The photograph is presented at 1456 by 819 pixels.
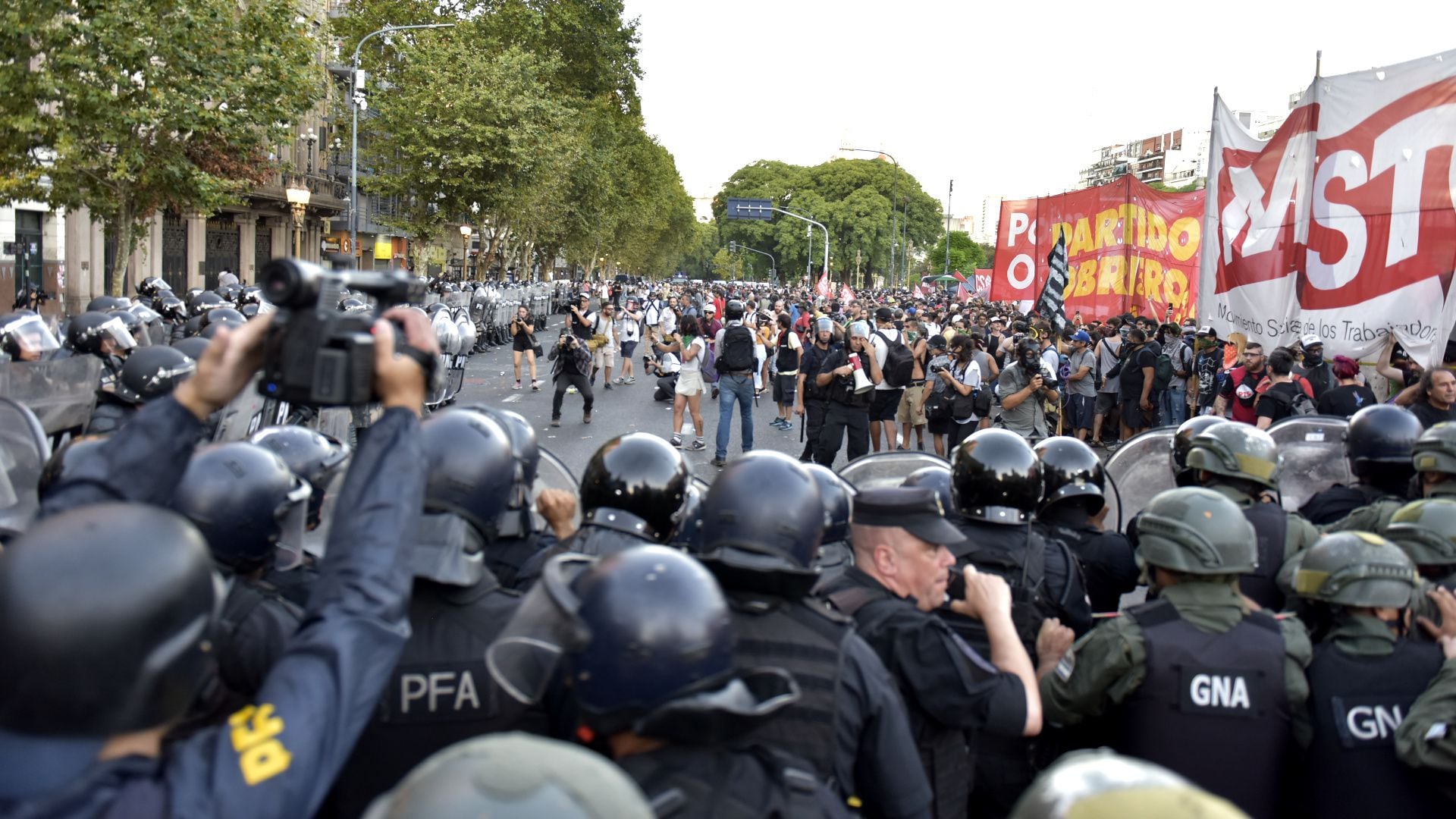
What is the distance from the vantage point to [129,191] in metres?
19.3

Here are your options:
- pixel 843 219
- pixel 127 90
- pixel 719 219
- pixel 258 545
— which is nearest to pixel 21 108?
pixel 127 90

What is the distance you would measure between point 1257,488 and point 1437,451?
68 cm

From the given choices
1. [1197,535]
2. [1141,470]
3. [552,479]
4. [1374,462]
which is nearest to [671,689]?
[1197,535]

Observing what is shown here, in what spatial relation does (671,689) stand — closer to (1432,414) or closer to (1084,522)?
(1084,522)

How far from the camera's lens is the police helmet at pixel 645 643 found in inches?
72.9

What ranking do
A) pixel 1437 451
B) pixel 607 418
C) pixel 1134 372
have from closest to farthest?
pixel 1437 451, pixel 1134 372, pixel 607 418

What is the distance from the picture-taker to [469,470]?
9.12ft

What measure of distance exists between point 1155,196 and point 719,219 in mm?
104423

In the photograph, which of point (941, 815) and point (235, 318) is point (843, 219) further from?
point (941, 815)

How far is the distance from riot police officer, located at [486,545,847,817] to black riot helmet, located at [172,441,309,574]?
1.15 metres

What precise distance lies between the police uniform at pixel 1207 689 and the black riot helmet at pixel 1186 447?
1.44 m

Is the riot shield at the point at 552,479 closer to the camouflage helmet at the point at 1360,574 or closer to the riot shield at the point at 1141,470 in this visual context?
the camouflage helmet at the point at 1360,574

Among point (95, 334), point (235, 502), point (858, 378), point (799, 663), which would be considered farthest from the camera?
point (858, 378)

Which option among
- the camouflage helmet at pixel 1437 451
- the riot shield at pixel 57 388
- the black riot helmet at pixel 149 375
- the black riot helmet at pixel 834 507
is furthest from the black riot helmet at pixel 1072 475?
the riot shield at pixel 57 388
